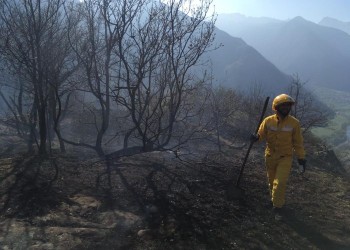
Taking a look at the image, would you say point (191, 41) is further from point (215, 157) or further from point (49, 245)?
point (49, 245)

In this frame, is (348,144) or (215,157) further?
(348,144)

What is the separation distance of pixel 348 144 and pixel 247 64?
3183 centimetres

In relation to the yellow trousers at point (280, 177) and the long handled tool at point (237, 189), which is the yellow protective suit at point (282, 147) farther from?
the long handled tool at point (237, 189)

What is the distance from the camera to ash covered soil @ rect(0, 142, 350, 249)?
14.2ft

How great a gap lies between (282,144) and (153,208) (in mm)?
1981

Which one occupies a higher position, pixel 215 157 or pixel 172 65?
pixel 172 65

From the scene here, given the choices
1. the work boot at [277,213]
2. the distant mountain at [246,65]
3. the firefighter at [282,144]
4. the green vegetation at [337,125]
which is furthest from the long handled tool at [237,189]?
the distant mountain at [246,65]

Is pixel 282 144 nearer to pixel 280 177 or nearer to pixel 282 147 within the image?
pixel 282 147

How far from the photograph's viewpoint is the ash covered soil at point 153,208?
14.2 feet

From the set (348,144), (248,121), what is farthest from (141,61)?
(348,144)

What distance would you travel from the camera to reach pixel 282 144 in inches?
213

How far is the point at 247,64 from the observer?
82.3m

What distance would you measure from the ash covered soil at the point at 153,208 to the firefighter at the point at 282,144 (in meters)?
0.38

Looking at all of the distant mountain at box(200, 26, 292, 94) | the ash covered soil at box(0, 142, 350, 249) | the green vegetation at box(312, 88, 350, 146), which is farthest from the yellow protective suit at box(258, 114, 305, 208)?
the distant mountain at box(200, 26, 292, 94)
